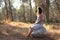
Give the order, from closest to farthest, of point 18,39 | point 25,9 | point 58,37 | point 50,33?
1. point 18,39
2. point 58,37
3. point 50,33
4. point 25,9

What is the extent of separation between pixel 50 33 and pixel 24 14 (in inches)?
1169

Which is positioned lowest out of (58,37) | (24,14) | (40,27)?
(24,14)

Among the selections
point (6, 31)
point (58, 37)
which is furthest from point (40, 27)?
point (6, 31)

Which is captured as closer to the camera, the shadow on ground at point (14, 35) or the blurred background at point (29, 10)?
the shadow on ground at point (14, 35)

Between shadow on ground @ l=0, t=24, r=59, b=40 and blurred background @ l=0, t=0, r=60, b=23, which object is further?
blurred background @ l=0, t=0, r=60, b=23

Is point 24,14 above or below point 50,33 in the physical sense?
below

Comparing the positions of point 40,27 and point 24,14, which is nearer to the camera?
point 40,27

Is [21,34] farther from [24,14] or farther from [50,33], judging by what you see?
[24,14]

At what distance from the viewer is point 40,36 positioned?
801 cm

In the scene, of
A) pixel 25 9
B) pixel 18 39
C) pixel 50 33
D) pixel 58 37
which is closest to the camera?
pixel 18 39

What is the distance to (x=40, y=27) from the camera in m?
7.83

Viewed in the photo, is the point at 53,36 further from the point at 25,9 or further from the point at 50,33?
the point at 25,9

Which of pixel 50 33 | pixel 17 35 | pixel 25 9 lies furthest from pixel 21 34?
pixel 25 9

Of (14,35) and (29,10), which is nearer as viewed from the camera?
(14,35)
